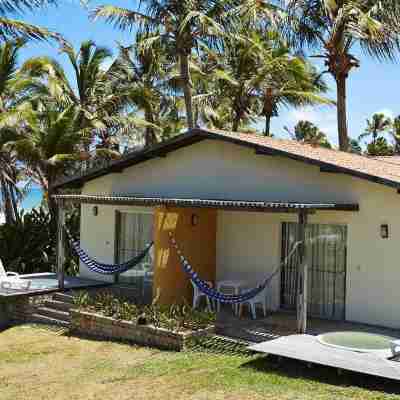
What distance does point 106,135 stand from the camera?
24188 millimetres

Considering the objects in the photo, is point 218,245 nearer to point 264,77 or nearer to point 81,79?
point 81,79

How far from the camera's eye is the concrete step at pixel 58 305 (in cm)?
1427

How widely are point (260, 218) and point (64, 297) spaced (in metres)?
5.00

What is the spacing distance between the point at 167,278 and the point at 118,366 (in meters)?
3.21

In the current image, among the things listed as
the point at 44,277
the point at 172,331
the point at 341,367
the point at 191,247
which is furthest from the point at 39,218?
the point at 341,367

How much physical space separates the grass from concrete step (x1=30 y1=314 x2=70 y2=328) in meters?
1.45

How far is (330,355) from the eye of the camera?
31.6ft

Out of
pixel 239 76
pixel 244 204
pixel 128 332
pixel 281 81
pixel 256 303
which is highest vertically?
pixel 239 76

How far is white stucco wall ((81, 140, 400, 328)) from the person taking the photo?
11852 mm

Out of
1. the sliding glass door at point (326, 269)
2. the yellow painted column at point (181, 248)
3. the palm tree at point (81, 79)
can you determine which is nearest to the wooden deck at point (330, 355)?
the sliding glass door at point (326, 269)

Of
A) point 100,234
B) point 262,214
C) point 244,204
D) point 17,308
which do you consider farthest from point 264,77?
point 17,308

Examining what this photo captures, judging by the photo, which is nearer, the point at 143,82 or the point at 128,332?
the point at 128,332

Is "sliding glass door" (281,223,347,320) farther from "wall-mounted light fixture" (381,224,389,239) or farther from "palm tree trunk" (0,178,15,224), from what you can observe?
"palm tree trunk" (0,178,15,224)

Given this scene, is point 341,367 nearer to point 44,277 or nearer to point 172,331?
point 172,331
